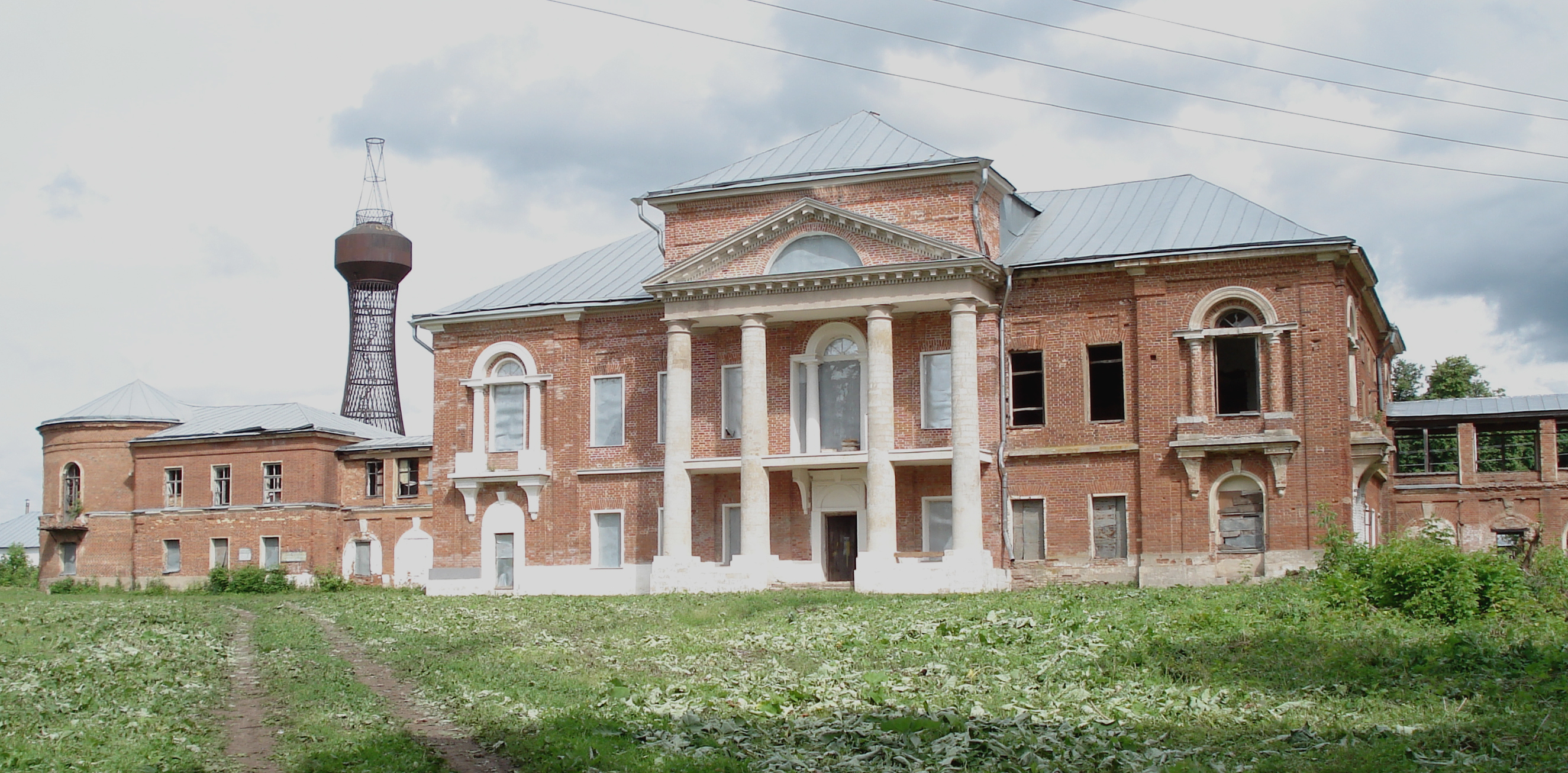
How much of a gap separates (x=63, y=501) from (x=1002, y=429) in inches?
1505

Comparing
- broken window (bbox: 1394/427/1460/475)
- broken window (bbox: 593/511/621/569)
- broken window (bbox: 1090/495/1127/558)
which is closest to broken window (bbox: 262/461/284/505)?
broken window (bbox: 593/511/621/569)

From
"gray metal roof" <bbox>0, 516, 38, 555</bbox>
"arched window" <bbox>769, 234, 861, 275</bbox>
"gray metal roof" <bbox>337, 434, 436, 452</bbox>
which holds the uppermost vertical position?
"arched window" <bbox>769, 234, 861, 275</bbox>

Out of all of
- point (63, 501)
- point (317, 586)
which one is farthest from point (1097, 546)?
point (63, 501)

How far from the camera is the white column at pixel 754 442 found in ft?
106

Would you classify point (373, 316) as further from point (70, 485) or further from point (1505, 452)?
point (1505, 452)

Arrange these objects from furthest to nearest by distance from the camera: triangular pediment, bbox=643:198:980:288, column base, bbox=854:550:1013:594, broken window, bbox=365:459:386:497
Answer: broken window, bbox=365:459:386:497 → triangular pediment, bbox=643:198:980:288 → column base, bbox=854:550:1013:594

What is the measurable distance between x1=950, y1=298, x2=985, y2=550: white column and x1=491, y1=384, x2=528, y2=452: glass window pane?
12.1m

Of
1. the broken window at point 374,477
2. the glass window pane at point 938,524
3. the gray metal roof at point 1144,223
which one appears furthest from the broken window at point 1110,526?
the broken window at point 374,477

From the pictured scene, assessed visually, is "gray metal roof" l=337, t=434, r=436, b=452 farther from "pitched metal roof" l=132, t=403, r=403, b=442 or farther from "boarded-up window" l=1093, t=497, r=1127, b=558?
"boarded-up window" l=1093, t=497, r=1127, b=558

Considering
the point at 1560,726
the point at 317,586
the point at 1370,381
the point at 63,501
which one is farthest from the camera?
the point at 63,501

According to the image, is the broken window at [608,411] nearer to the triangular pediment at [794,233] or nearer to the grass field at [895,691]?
the triangular pediment at [794,233]

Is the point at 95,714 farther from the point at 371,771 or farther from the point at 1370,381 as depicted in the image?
the point at 1370,381

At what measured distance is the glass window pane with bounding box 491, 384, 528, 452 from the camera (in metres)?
37.3

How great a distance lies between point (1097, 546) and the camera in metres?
31.8
